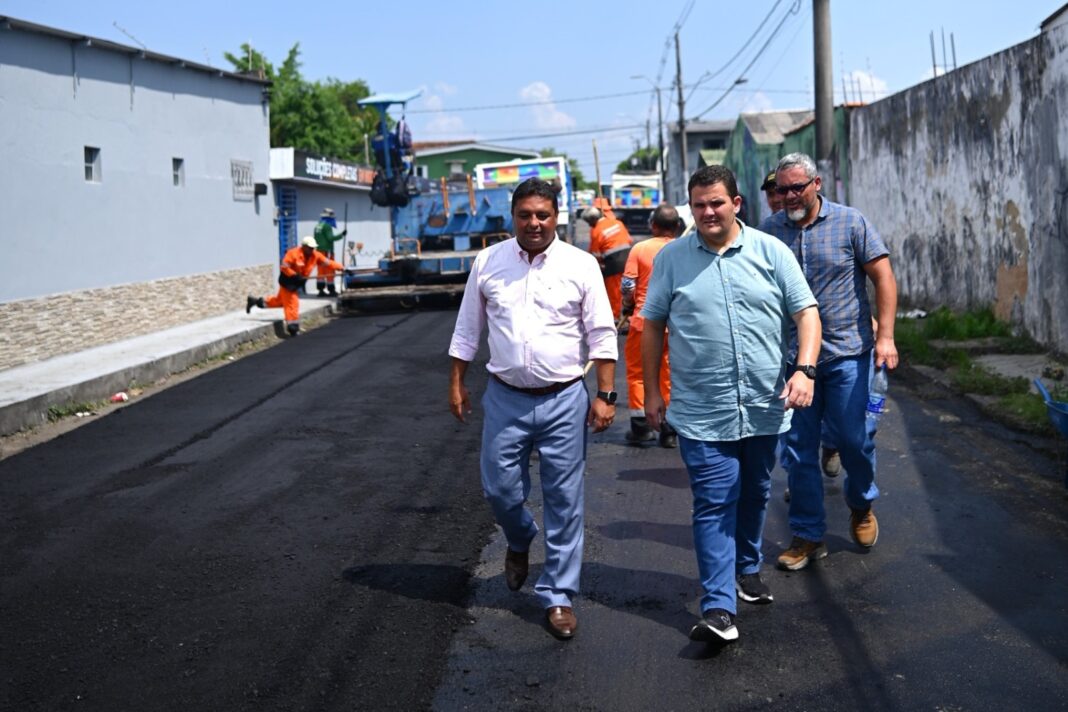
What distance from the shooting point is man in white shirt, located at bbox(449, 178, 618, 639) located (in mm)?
5148

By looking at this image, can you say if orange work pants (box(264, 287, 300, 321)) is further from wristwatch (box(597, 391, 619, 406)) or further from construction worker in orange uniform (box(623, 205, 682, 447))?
wristwatch (box(597, 391, 619, 406))

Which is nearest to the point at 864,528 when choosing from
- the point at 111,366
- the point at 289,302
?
the point at 111,366

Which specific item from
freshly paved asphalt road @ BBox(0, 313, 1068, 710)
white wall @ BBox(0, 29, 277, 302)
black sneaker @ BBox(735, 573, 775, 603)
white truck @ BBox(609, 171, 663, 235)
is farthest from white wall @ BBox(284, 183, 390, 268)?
black sneaker @ BBox(735, 573, 775, 603)

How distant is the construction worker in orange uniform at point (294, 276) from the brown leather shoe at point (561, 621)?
13408 mm

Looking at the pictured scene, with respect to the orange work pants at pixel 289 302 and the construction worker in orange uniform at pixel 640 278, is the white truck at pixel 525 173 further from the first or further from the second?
the construction worker in orange uniform at pixel 640 278

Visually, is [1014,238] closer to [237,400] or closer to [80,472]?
[237,400]

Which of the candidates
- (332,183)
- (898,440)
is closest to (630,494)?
(898,440)

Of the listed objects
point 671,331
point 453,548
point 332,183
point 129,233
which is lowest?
point 453,548

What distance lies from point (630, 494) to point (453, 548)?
157 cm

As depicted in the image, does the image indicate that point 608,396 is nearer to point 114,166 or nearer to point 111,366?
point 111,366

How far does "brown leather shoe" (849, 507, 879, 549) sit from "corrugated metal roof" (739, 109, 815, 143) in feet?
104

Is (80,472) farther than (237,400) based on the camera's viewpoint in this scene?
No

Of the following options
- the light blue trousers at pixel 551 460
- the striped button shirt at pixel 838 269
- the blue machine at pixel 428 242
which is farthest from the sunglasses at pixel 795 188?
the blue machine at pixel 428 242

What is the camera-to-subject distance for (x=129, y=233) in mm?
18172
